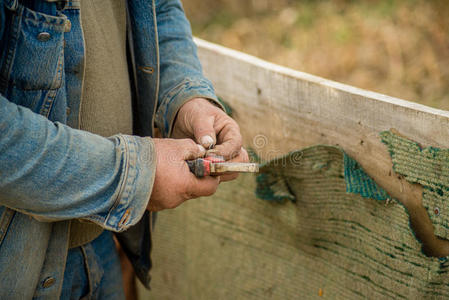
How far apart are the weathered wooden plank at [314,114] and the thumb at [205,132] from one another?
365 millimetres

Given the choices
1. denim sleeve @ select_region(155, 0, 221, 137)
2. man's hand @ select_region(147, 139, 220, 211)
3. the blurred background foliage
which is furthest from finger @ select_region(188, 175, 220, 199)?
the blurred background foliage

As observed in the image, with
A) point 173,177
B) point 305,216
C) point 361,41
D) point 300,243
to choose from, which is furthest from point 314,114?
point 361,41

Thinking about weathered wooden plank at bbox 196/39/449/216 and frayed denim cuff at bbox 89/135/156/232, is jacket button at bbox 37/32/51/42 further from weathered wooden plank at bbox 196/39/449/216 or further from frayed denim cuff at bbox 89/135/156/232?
weathered wooden plank at bbox 196/39/449/216

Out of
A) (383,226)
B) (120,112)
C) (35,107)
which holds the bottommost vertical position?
(383,226)

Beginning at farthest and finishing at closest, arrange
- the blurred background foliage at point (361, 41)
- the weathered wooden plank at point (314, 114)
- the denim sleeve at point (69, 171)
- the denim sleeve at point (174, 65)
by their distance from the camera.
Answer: the blurred background foliage at point (361, 41) → the denim sleeve at point (174, 65) → the weathered wooden plank at point (314, 114) → the denim sleeve at point (69, 171)

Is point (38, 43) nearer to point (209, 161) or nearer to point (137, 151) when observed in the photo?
point (137, 151)

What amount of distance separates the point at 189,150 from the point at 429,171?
664 millimetres

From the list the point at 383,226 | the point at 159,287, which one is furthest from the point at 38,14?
the point at 159,287

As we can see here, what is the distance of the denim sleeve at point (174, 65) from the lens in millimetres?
1518

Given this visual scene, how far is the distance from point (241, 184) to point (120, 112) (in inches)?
24.0

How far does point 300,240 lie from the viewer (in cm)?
163

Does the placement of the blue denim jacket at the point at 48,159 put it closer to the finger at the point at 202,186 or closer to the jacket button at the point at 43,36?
the jacket button at the point at 43,36

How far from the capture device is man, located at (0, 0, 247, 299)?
3.32 feet

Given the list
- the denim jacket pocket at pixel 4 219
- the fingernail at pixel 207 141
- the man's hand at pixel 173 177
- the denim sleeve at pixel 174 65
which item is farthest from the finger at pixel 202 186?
the denim jacket pocket at pixel 4 219
